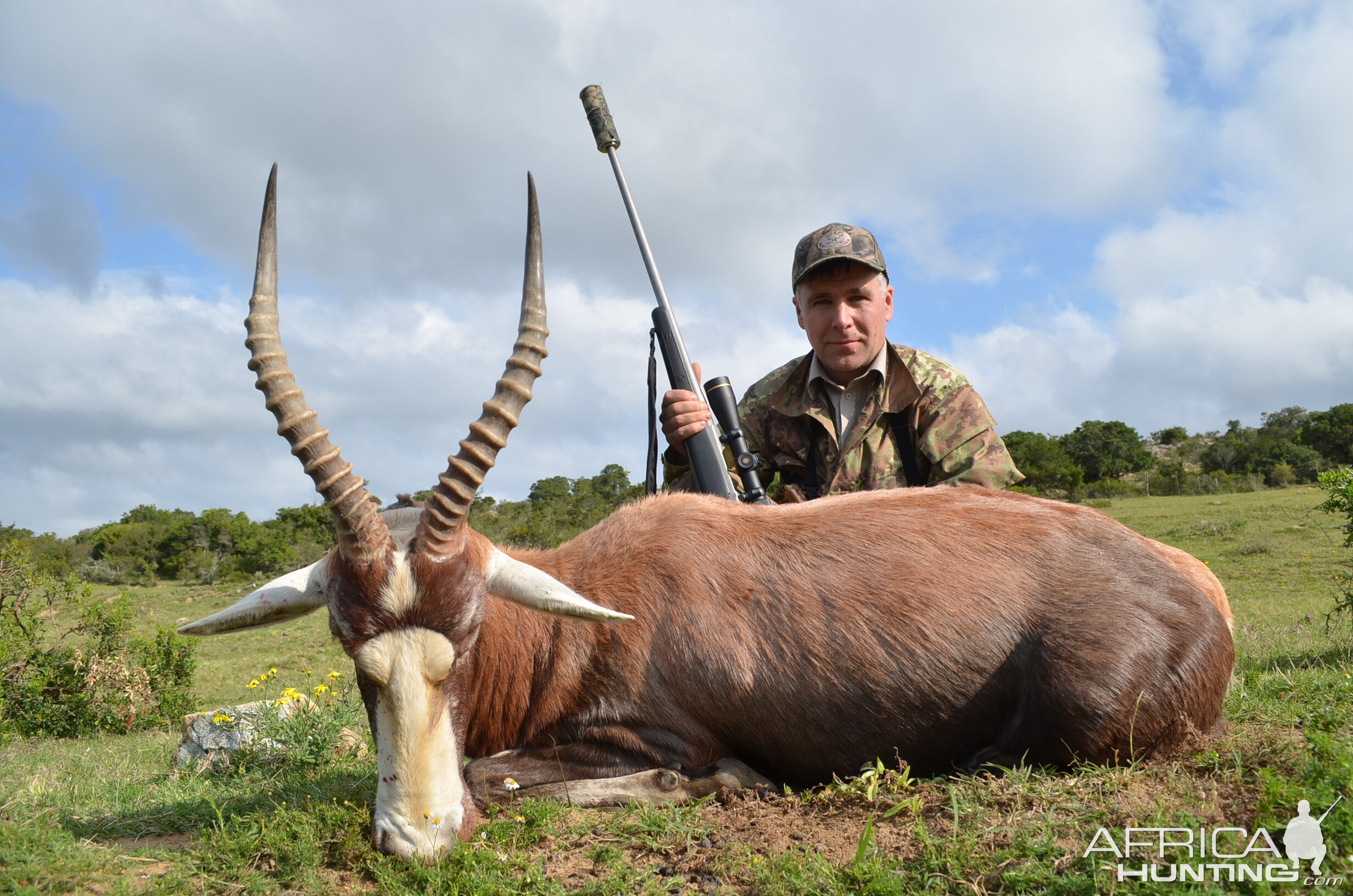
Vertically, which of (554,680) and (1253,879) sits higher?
(554,680)

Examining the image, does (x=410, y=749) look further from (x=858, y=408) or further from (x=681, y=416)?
(x=858, y=408)

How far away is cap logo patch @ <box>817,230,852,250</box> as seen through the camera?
7098 mm

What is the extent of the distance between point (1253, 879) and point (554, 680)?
3.02 metres

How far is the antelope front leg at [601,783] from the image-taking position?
168 inches

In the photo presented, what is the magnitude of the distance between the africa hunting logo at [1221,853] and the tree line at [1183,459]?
4238 centimetres

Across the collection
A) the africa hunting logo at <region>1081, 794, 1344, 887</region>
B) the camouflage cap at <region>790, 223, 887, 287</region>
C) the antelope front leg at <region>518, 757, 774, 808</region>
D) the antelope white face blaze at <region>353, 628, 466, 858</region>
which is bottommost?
the africa hunting logo at <region>1081, 794, 1344, 887</region>

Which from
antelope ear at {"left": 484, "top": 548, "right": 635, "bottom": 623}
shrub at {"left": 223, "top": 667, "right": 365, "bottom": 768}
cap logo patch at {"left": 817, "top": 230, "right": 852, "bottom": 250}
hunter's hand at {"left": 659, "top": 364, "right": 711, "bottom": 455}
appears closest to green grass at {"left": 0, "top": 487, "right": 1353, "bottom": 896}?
shrub at {"left": 223, "top": 667, "right": 365, "bottom": 768}

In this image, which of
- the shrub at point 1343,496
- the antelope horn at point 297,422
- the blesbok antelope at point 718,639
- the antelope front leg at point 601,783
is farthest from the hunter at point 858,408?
the shrub at point 1343,496

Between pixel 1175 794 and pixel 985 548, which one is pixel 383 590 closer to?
pixel 985 548

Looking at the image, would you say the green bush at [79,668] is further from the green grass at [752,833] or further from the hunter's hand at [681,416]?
the hunter's hand at [681,416]

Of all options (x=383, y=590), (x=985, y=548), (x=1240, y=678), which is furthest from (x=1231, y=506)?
(x=383, y=590)

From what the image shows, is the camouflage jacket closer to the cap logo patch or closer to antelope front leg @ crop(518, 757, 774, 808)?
the cap logo patch

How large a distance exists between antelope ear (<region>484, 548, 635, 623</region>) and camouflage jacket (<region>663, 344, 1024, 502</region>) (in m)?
2.72

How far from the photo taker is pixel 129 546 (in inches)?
1859
